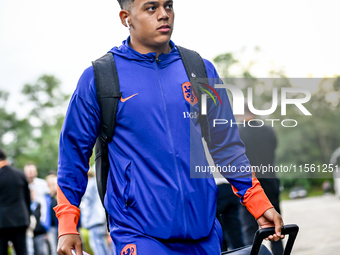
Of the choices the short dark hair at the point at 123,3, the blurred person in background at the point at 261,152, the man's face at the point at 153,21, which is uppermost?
the short dark hair at the point at 123,3

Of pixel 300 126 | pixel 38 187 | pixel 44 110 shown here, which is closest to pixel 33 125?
pixel 44 110

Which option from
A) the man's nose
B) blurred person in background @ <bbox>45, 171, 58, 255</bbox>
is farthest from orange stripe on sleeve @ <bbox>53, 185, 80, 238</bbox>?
blurred person in background @ <bbox>45, 171, 58, 255</bbox>

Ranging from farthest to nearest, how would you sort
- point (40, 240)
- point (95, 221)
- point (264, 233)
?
point (40, 240)
point (95, 221)
point (264, 233)

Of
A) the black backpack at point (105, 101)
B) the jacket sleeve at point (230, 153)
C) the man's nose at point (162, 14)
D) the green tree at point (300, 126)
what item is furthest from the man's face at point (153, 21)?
the green tree at point (300, 126)

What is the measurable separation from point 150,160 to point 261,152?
337cm

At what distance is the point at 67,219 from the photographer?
2371 mm

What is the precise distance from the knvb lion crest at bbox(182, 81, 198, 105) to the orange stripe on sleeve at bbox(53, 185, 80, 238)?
81cm

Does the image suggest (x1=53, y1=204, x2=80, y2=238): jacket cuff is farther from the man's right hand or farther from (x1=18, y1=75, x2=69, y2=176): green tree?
(x1=18, y1=75, x2=69, y2=176): green tree

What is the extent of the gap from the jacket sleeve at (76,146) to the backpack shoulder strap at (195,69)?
52cm

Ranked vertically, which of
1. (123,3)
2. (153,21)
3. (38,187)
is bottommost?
(38,187)

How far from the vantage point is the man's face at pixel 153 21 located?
249cm

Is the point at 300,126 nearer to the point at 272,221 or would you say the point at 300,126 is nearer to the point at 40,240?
the point at 40,240

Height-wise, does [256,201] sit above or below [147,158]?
below

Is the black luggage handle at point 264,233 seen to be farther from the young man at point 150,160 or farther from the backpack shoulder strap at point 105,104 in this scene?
the backpack shoulder strap at point 105,104
